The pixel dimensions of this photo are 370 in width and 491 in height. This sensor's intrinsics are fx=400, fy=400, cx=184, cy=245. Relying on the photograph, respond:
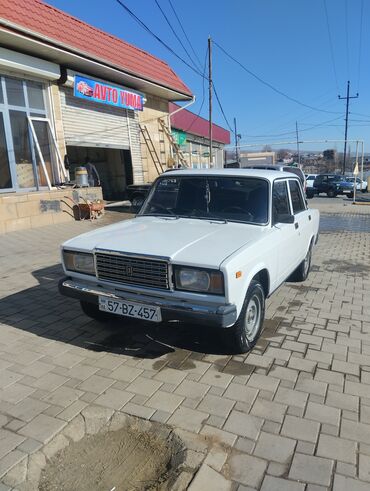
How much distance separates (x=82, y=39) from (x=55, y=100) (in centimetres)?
231

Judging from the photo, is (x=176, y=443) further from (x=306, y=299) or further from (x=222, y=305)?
(x=306, y=299)

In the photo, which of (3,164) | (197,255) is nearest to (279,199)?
(197,255)

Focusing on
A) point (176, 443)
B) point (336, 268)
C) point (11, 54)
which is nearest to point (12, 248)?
point (11, 54)

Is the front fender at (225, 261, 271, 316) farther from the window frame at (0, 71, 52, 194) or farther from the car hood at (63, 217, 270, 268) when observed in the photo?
the window frame at (0, 71, 52, 194)

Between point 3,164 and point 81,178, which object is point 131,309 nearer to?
point 3,164

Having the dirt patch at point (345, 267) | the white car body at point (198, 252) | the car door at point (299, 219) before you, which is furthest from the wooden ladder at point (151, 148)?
the white car body at point (198, 252)

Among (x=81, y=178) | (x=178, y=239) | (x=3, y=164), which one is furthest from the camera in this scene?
(x=81, y=178)

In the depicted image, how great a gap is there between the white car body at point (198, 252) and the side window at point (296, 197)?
0.60 metres

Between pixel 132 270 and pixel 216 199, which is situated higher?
pixel 216 199

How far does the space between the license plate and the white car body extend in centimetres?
5

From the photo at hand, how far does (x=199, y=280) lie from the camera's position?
3.28 metres

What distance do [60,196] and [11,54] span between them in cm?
398

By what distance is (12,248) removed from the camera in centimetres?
869

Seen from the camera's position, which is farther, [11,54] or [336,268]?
[11,54]
